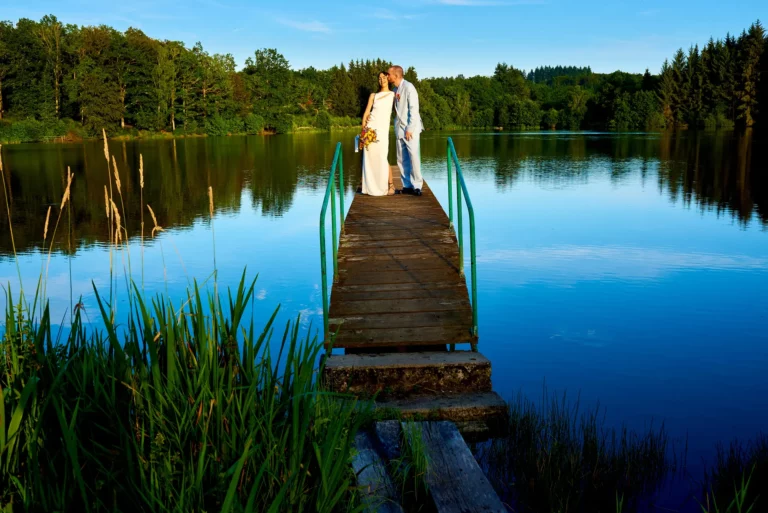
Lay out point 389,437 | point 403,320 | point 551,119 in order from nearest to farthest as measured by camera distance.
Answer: point 389,437 → point 403,320 → point 551,119

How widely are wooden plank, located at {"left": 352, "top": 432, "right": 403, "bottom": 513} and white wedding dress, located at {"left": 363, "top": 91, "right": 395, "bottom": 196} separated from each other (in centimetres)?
665

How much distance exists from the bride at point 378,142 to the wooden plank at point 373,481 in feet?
21.8

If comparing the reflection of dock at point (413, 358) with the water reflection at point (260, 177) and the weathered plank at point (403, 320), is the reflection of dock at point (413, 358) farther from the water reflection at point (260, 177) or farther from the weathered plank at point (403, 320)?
the water reflection at point (260, 177)

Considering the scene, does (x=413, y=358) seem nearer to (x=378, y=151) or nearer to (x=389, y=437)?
(x=389, y=437)

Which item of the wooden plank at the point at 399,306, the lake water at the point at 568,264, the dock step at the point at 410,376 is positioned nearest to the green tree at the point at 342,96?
the lake water at the point at 568,264

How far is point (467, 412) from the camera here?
502 centimetres

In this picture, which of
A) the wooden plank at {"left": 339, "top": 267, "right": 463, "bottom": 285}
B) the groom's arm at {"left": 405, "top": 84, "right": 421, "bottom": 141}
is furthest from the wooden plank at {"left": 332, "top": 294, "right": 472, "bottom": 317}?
the groom's arm at {"left": 405, "top": 84, "right": 421, "bottom": 141}

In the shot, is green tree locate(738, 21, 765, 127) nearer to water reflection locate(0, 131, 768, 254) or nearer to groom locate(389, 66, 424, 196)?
water reflection locate(0, 131, 768, 254)

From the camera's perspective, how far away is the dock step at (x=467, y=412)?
4.97 meters

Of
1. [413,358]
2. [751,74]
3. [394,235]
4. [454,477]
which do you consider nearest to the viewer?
[454,477]

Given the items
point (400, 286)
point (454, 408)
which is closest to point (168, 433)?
point (454, 408)

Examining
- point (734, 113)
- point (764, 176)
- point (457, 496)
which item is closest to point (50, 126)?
point (764, 176)

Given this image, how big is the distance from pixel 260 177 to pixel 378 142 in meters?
18.1

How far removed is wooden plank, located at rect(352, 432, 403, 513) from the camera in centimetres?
325
